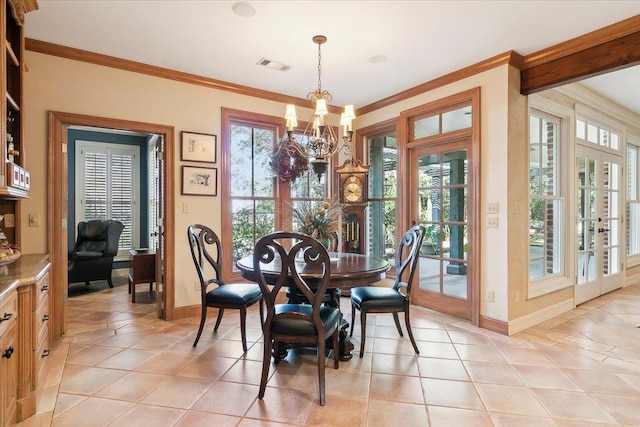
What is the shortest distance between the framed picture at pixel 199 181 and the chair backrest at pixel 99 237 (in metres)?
2.32

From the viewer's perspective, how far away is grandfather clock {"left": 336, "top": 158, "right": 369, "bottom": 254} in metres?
4.56

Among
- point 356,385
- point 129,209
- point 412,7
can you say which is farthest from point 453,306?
point 129,209

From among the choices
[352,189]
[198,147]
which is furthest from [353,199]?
[198,147]

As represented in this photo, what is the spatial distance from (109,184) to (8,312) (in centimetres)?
556

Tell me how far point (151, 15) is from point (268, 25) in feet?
2.83

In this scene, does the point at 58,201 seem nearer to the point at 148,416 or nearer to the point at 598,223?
the point at 148,416

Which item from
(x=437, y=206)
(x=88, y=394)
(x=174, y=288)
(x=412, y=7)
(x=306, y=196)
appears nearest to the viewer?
(x=88, y=394)

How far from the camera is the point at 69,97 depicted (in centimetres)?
315

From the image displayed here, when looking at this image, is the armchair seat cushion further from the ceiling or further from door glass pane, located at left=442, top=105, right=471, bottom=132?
door glass pane, located at left=442, top=105, right=471, bottom=132

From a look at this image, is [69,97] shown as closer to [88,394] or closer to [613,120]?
[88,394]

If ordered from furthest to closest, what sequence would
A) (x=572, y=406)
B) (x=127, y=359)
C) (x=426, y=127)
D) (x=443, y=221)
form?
(x=426, y=127)
(x=443, y=221)
(x=127, y=359)
(x=572, y=406)

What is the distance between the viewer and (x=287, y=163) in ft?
13.6

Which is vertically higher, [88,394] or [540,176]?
[540,176]

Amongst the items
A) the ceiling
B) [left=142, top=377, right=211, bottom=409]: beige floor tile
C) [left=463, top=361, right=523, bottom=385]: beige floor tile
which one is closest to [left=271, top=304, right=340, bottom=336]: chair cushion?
[left=142, top=377, right=211, bottom=409]: beige floor tile
